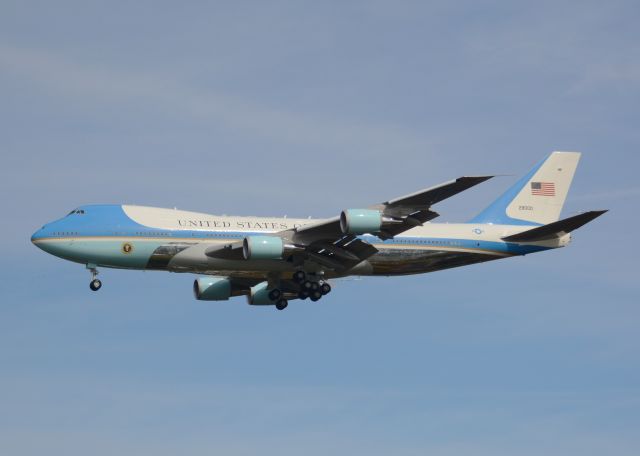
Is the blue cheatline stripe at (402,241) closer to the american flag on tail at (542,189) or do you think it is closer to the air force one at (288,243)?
the air force one at (288,243)

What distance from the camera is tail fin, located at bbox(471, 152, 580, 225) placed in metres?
63.8

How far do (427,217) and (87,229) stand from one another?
16.8m

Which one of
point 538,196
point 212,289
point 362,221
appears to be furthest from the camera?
point 538,196

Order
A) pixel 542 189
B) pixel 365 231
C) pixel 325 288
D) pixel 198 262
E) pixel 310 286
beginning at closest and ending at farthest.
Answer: pixel 365 231 < pixel 198 262 < pixel 310 286 < pixel 325 288 < pixel 542 189

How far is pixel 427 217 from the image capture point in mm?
52906

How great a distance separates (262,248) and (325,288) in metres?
6.20

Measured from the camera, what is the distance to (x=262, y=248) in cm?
5384

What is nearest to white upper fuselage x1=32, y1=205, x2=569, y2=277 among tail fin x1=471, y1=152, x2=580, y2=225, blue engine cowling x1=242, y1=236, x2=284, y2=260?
blue engine cowling x1=242, y1=236, x2=284, y2=260

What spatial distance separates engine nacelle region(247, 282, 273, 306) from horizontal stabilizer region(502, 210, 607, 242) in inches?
531

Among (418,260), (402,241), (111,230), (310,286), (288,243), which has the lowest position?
(310,286)

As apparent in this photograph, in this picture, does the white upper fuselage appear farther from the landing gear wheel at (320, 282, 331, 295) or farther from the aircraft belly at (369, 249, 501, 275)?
the landing gear wheel at (320, 282, 331, 295)

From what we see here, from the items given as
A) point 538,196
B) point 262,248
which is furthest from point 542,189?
point 262,248

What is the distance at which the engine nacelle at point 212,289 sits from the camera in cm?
6231

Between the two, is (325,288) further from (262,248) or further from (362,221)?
(362,221)
